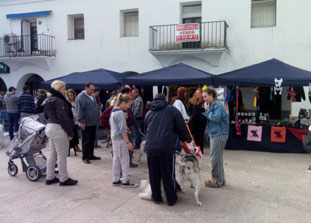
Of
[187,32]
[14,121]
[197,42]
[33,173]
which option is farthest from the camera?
[197,42]

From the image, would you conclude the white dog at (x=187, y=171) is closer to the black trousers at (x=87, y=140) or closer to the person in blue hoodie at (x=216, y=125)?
the person in blue hoodie at (x=216, y=125)

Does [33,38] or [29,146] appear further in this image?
[33,38]

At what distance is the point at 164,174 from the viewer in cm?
428

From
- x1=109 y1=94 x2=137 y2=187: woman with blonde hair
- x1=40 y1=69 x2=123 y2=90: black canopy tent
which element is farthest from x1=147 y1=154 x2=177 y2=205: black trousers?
x1=40 y1=69 x2=123 y2=90: black canopy tent

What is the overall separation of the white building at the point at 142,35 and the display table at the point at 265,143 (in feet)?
11.5

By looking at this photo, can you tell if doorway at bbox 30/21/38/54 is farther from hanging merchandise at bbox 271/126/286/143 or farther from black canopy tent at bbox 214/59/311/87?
hanging merchandise at bbox 271/126/286/143

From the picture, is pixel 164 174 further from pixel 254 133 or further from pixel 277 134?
pixel 277 134

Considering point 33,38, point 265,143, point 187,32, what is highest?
point 33,38

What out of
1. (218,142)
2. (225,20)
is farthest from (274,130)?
(225,20)

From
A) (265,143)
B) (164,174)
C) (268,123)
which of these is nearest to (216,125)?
(164,174)

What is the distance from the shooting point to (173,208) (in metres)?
4.34

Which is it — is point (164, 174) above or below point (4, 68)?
below

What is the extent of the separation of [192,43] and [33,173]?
912 cm

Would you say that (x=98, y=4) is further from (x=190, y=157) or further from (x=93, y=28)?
(x=190, y=157)
